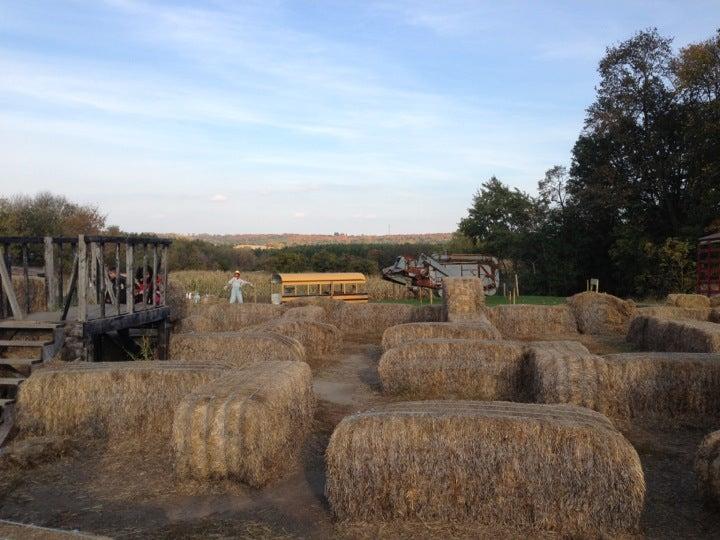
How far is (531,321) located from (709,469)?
1609 centimetres

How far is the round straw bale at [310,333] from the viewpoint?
55.0 ft

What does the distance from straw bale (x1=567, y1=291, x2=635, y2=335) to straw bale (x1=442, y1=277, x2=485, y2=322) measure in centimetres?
374

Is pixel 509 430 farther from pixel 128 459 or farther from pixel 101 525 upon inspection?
pixel 128 459

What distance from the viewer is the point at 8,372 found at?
10.4m

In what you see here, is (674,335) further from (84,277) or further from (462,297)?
(84,277)

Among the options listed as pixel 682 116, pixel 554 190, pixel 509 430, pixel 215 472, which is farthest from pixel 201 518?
pixel 554 190

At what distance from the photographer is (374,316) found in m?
23.3

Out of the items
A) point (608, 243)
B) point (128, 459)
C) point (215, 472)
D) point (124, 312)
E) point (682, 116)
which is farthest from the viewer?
point (608, 243)

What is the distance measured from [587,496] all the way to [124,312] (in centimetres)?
943

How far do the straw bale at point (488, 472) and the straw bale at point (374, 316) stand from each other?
655 inches

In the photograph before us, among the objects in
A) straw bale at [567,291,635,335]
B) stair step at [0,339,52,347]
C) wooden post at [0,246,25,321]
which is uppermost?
wooden post at [0,246,25,321]

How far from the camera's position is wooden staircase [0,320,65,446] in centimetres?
996

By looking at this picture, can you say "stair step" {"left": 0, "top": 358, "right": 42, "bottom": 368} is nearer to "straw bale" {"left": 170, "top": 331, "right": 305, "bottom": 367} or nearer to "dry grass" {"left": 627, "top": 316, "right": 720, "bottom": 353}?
"straw bale" {"left": 170, "top": 331, "right": 305, "bottom": 367}

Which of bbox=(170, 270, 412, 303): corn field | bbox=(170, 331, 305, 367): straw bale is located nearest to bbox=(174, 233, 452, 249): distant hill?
bbox=(170, 270, 412, 303): corn field
